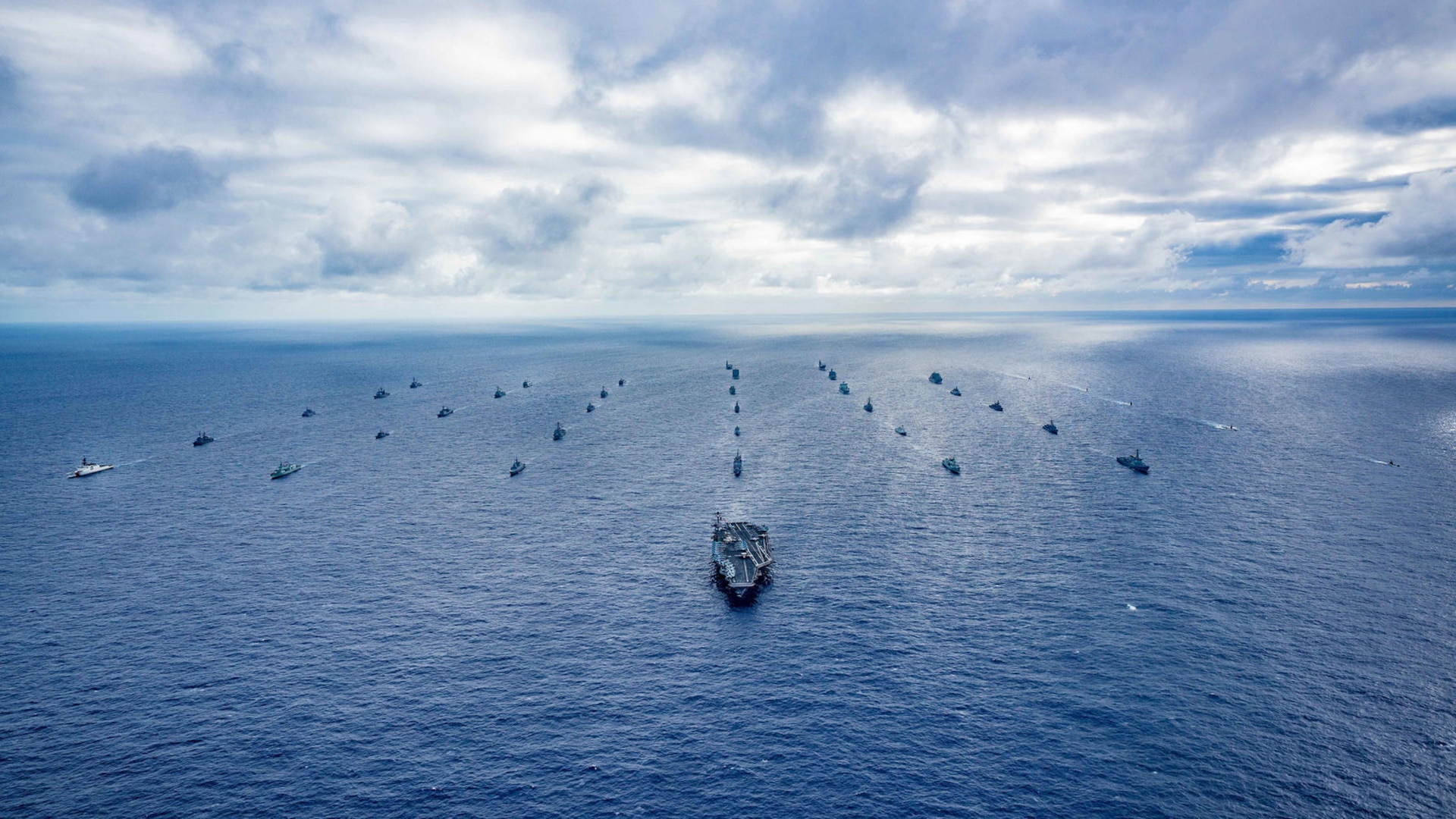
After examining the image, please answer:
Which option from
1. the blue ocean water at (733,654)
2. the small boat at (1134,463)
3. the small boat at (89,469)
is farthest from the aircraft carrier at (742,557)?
the small boat at (89,469)

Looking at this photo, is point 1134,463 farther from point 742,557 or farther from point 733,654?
point 733,654

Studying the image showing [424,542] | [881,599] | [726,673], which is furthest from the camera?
[424,542]

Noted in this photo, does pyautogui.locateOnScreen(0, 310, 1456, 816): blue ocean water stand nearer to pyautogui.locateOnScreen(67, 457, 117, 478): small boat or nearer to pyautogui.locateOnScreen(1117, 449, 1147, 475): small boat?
pyautogui.locateOnScreen(1117, 449, 1147, 475): small boat

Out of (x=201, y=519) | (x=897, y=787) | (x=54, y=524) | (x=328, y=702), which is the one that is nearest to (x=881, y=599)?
(x=897, y=787)

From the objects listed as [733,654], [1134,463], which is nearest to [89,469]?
[733,654]

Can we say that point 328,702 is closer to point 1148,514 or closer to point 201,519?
point 201,519
